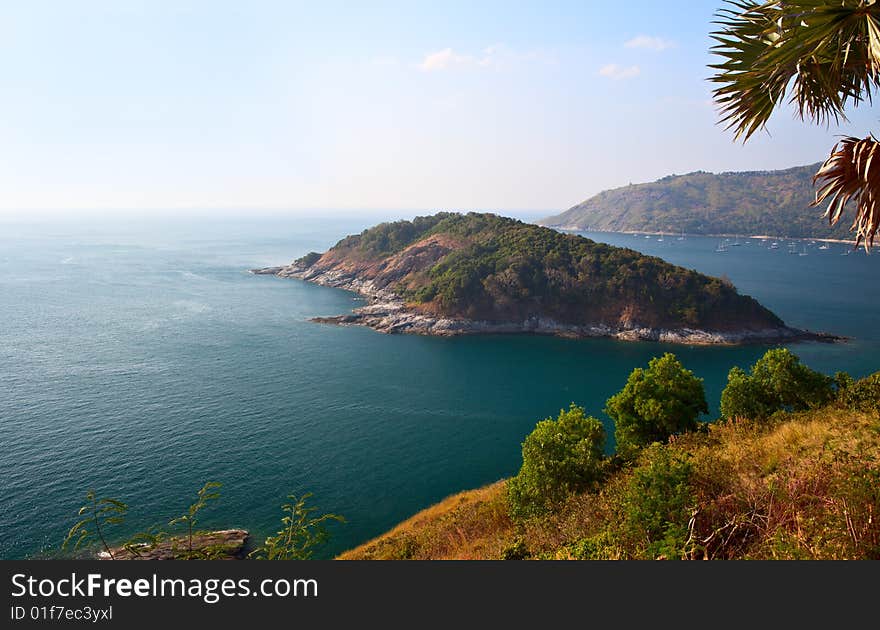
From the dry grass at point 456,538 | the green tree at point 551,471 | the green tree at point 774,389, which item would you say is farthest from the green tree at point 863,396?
the dry grass at point 456,538

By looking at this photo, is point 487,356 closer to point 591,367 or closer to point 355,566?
point 591,367

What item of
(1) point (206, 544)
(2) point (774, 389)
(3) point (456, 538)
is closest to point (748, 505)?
(3) point (456, 538)

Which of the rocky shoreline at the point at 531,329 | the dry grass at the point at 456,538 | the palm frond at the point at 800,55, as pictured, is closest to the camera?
the palm frond at the point at 800,55

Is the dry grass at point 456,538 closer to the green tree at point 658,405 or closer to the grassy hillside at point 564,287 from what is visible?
the green tree at point 658,405

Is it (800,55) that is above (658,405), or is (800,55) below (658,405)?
above

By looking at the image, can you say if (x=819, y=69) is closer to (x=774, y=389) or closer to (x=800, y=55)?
(x=800, y=55)

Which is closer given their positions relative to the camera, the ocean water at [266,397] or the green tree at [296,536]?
the green tree at [296,536]
